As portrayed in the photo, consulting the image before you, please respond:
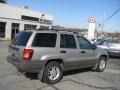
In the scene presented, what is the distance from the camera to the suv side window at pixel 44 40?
773 centimetres

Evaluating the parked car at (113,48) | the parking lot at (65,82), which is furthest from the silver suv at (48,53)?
the parked car at (113,48)

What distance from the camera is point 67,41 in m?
8.79

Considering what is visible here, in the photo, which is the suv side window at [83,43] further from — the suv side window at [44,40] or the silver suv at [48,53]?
the suv side window at [44,40]

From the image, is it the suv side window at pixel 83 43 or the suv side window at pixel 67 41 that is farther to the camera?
the suv side window at pixel 83 43

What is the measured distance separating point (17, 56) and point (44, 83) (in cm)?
131

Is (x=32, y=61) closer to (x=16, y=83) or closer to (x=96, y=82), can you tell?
(x=16, y=83)

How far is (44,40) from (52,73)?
1199 mm

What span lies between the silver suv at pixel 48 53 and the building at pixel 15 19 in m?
26.5

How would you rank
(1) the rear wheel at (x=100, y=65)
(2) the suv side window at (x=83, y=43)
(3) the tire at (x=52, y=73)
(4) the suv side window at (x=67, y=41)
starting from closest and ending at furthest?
(3) the tire at (x=52, y=73) < (4) the suv side window at (x=67, y=41) < (2) the suv side window at (x=83, y=43) < (1) the rear wheel at (x=100, y=65)

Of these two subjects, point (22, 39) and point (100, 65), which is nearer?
point (22, 39)

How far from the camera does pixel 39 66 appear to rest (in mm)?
7719

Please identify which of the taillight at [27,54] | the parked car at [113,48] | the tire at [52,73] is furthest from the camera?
the parked car at [113,48]

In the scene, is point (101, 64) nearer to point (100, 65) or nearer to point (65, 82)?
point (100, 65)

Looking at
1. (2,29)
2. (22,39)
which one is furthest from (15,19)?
(22,39)
